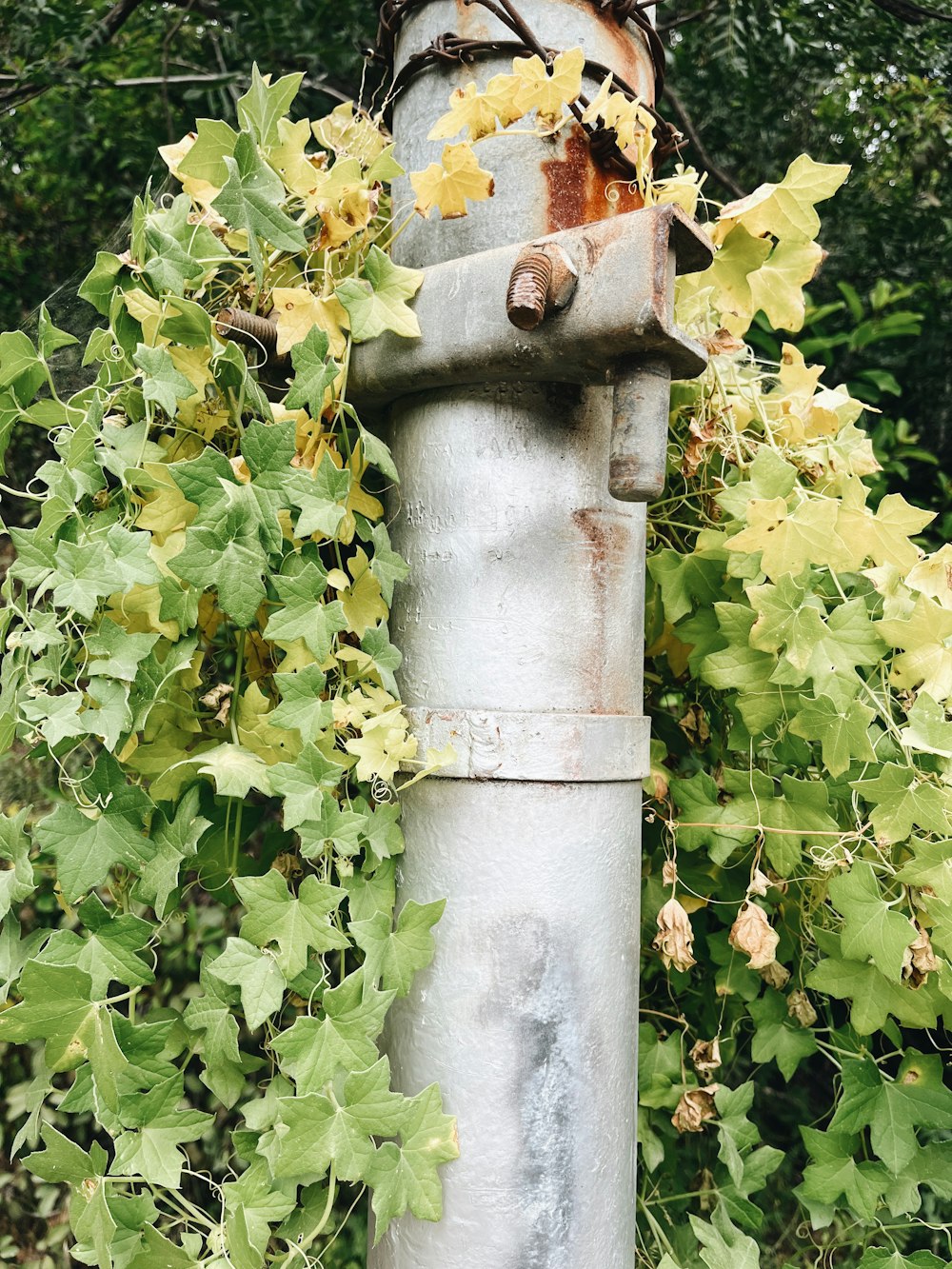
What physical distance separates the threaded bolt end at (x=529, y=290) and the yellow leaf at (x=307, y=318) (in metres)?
0.22

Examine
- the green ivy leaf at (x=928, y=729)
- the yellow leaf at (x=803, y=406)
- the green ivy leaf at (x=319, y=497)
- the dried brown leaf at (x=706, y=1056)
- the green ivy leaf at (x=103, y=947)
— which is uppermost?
the green ivy leaf at (x=319, y=497)

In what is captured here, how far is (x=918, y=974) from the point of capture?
957 mm

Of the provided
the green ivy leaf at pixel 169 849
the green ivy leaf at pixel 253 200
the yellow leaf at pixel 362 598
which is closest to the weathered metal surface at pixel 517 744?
the yellow leaf at pixel 362 598

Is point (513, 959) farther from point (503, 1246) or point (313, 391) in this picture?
point (313, 391)

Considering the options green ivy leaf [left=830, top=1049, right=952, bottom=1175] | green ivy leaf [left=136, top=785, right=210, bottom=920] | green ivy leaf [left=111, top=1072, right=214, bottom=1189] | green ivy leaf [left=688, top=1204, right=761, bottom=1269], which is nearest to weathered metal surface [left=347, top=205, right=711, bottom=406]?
green ivy leaf [left=136, top=785, right=210, bottom=920]

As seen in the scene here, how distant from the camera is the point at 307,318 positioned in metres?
0.91

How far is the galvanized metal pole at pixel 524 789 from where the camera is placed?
83 centimetres

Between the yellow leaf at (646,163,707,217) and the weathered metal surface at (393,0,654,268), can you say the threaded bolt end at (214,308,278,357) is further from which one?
the yellow leaf at (646,163,707,217)

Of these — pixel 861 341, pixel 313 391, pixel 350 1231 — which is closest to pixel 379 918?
pixel 313 391

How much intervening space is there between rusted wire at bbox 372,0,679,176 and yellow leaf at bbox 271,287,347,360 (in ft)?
0.85

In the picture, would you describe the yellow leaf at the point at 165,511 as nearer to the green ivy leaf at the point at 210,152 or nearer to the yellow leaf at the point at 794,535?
the green ivy leaf at the point at 210,152

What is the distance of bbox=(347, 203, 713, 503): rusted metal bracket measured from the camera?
2.44 feet

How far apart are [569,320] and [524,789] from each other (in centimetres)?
40

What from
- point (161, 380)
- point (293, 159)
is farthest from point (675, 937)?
point (293, 159)
